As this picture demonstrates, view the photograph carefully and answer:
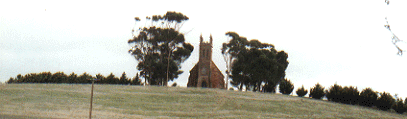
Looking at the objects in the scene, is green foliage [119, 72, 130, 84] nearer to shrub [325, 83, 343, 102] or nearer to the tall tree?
the tall tree

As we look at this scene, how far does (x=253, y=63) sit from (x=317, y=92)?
37.6 ft

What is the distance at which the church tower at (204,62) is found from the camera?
67.2 metres

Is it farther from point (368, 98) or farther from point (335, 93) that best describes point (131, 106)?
point (368, 98)

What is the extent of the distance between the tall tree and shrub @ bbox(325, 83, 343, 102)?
978 inches

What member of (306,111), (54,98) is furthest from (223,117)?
(54,98)

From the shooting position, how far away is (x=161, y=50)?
184 ft

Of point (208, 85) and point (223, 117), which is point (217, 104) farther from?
point (208, 85)

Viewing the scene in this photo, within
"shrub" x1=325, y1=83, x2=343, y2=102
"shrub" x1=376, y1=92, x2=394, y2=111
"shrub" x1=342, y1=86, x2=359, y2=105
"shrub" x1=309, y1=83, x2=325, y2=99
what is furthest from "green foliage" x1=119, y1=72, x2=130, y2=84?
"shrub" x1=376, y1=92, x2=394, y2=111

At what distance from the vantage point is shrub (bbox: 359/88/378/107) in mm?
42438

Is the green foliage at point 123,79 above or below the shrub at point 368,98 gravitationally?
above

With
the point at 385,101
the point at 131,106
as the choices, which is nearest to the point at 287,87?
the point at 385,101

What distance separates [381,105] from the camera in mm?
41375

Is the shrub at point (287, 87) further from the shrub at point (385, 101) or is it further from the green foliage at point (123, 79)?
the green foliage at point (123, 79)

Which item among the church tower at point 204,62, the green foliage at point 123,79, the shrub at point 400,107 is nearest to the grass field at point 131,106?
the shrub at point 400,107
